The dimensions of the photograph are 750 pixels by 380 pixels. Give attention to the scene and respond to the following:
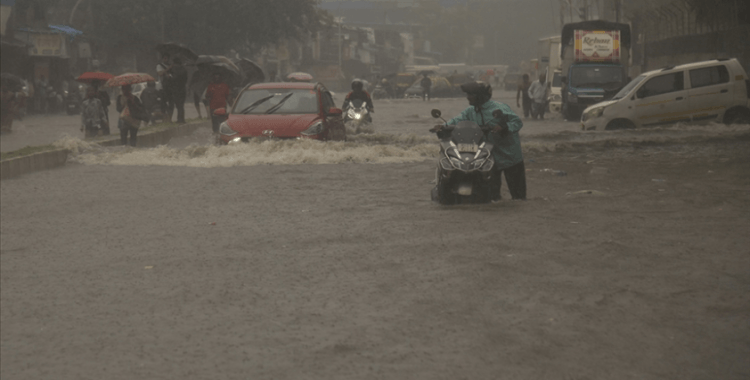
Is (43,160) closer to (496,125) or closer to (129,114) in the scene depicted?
(129,114)

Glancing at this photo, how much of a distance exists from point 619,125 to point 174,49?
10.9 meters

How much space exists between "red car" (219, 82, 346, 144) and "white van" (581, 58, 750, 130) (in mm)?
7457

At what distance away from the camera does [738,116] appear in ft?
71.7

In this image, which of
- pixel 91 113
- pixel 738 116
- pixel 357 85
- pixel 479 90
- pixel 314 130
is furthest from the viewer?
pixel 357 85

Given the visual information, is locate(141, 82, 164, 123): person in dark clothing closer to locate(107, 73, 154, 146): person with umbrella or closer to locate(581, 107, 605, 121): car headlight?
locate(107, 73, 154, 146): person with umbrella

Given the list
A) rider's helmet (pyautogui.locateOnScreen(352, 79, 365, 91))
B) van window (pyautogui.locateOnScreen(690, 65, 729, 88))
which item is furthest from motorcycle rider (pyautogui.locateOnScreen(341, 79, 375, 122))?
van window (pyautogui.locateOnScreen(690, 65, 729, 88))

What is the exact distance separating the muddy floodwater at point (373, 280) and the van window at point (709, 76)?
8.57 m

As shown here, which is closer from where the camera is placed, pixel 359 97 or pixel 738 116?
pixel 738 116

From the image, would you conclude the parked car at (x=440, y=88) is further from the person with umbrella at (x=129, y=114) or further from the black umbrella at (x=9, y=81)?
the person with umbrella at (x=129, y=114)

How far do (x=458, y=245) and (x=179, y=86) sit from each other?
688 inches

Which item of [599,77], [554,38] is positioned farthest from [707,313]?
[554,38]

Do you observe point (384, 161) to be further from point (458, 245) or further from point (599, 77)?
point (599, 77)

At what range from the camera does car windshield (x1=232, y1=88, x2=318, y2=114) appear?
1741 centimetres

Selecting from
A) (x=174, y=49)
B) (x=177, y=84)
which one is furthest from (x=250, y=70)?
(x=177, y=84)
